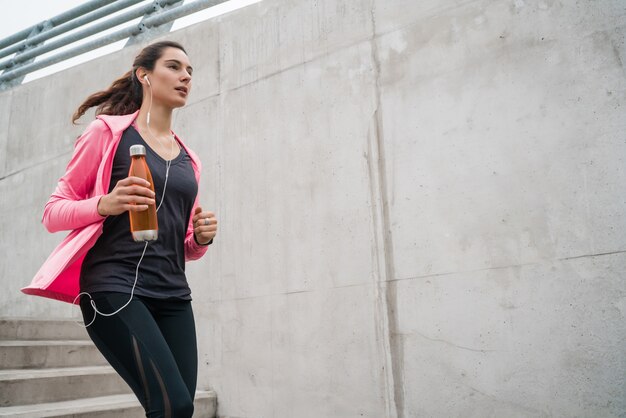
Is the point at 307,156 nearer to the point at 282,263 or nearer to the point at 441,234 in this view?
the point at 282,263

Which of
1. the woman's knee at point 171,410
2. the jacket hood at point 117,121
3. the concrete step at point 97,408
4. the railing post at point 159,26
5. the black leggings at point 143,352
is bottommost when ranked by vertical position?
the concrete step at point 97,408

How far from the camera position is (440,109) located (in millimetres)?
3182

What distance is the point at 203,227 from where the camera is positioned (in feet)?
6.72

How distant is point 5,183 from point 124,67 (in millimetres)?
1802

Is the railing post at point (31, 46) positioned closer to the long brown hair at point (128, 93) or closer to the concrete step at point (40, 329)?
the concrete step at point (40, 329)

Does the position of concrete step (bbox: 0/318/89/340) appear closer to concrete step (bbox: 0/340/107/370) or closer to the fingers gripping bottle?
concrete step (bbox: 0/340/107/370)

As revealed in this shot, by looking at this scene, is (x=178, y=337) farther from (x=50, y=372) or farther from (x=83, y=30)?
(x=83, y=30)

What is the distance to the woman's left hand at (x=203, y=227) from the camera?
2.05 metres

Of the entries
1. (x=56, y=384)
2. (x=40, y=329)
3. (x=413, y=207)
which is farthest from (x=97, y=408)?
(x=413, y=207)

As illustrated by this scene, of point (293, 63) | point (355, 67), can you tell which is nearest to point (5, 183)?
point (293, 63)

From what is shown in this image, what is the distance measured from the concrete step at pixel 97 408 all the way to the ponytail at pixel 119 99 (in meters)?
1.51

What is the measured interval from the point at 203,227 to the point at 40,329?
2.51 meters

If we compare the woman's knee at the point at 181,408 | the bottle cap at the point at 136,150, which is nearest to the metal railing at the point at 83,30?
the bottle cap at the point at 136,150

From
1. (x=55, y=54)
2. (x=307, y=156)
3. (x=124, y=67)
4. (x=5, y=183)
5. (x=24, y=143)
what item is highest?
(x=55, y=54)
